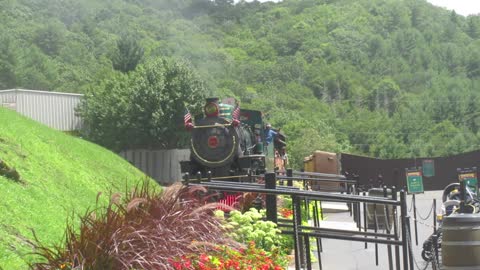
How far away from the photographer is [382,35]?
139 metres

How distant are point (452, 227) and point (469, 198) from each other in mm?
4646

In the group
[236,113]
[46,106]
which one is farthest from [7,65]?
[236,113]

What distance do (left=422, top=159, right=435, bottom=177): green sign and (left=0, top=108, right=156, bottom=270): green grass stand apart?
22522 mm

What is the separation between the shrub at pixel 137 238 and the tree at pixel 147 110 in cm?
4022

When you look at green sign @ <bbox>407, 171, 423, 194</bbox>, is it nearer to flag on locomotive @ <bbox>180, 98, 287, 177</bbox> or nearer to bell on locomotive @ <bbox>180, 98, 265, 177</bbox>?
flag on locomotive @ <bbox>180, 98, 287, 177</bbox>

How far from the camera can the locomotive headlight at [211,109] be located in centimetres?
2474

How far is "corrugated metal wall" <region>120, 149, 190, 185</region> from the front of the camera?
48094 mm

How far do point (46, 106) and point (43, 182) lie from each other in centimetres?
3160

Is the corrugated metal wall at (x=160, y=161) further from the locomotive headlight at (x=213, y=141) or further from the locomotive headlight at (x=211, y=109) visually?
the locomotive headlight at (x=213, y=141)

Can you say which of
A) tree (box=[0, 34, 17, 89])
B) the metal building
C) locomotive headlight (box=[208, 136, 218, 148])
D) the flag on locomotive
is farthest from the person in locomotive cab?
tree (box=[0, 34, 17, 89])

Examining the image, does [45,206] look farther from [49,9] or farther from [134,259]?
[49,9]

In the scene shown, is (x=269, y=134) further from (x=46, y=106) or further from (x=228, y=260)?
(x=228, y=260)

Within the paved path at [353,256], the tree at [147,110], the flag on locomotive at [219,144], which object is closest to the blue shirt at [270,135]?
the flag on locomotive at [219,144]

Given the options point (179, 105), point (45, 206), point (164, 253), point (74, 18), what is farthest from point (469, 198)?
point (74, 18)
